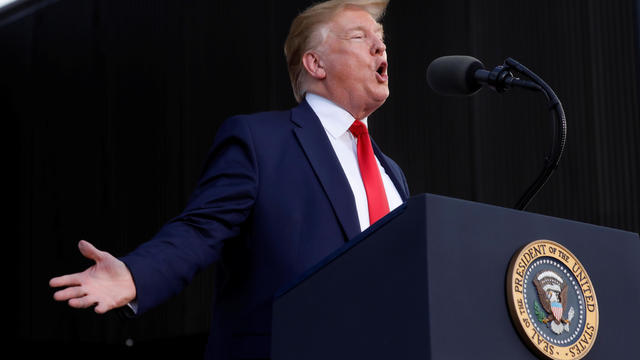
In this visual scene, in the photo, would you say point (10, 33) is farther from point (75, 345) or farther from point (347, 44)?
point (347, 44)

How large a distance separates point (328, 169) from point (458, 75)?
Result: 277 mm

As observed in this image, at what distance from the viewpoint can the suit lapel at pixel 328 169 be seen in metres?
1.37

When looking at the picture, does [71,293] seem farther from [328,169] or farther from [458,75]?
[458,75]

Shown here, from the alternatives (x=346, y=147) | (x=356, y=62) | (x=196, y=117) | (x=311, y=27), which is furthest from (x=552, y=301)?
(x=196, y=117)

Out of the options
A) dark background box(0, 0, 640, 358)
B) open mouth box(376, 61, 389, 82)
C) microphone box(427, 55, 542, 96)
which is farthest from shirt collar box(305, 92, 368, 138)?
dark background box(0, 0, 640, 358)

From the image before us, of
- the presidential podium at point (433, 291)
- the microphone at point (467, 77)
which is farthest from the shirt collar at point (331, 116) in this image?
the presidential podium at point (433, 291)

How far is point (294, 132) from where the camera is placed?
4.91 ft

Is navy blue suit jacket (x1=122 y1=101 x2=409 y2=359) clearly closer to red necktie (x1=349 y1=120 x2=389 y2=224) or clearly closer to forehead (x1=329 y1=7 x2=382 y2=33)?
red necktie (x1=349 y1=120 x2=389 y2=224)

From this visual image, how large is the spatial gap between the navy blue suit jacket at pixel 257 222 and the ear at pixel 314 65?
25 centimetres

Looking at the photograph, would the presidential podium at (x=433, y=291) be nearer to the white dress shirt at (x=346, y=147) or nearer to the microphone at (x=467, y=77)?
the microphone at (x=467, y=77)

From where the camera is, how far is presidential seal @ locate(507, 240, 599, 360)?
3.02 feet

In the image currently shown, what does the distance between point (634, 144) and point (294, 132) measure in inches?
107

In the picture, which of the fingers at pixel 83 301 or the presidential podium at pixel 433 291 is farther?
the fingers at pixel 83 301

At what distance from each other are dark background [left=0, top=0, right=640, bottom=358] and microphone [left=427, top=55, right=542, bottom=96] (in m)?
2.65
